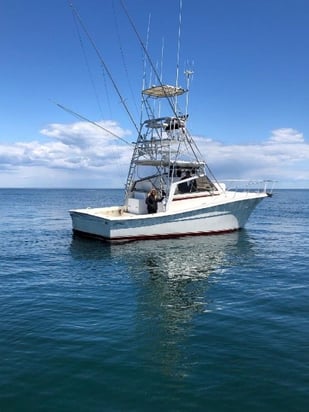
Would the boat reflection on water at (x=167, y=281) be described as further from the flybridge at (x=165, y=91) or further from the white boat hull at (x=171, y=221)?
the flybridge at (x=165, y=91)

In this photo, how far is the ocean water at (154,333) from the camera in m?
7.57

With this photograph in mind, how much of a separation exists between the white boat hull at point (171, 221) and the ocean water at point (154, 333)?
141 inches

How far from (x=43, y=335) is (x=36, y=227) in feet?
84.0

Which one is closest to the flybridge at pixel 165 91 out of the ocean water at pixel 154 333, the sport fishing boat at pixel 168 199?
the sport fishing boat at pixel 168 199

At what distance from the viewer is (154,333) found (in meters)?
10.4

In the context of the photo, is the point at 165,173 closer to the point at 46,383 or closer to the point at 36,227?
the point at 36,227

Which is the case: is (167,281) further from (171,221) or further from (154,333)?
(171,221)

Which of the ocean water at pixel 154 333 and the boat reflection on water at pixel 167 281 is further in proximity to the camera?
the boat reflection on water at pixel 167 281

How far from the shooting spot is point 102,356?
908cm

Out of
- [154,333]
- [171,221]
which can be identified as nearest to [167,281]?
[154,333]

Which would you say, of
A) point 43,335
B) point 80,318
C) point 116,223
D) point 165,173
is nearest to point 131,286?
point 80,318

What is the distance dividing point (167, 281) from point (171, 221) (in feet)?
31.5

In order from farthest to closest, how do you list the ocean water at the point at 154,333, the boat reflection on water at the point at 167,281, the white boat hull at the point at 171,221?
the white boat hull at the point at 171,221 < the boat reflection on water at the point at 167,281 < the ocean water at the point at 154,333

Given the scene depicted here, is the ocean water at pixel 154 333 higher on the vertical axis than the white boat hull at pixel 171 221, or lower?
lower
